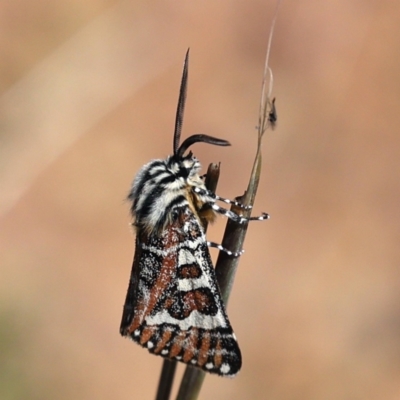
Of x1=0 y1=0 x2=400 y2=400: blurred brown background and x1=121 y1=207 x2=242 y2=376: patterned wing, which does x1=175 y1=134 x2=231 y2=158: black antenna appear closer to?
x1=121 y1=207 x2=242 y2=376: patterned wing

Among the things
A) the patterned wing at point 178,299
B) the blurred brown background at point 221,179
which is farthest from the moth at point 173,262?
the blurred brown background at point 221,179

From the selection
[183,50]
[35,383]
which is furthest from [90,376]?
[183,50]

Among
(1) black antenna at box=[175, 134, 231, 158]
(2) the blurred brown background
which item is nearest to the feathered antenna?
(1) black antenna at box=[175, 134, 231, 158]

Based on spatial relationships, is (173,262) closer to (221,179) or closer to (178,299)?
(178,299)

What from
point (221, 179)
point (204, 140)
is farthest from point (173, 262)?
point (221, 179)

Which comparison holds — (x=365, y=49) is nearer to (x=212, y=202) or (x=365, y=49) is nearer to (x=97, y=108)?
(x=97, y=108)

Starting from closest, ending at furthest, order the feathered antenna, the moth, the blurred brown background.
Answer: the feathered antenna → the moth → the blurred brown background

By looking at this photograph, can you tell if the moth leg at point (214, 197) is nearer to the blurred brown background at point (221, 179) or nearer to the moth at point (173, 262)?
the moth at point (173, 262)
